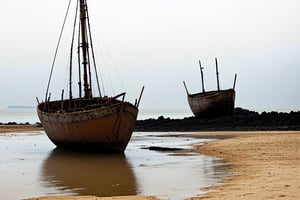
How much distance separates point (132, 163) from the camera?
18.0m

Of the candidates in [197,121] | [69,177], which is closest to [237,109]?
[197,121]

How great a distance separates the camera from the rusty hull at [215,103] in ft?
161

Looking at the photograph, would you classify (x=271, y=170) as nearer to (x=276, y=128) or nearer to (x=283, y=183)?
(x=283, y=183)

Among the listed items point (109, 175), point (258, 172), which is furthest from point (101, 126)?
point (258, 172)

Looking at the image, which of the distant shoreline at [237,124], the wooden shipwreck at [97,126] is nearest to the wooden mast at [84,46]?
the wooden shipwreck at [97,126]

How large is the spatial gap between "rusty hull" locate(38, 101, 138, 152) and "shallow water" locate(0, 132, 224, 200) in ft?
3.17

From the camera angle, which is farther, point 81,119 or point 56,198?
point 81,119

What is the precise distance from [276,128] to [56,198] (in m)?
33.0

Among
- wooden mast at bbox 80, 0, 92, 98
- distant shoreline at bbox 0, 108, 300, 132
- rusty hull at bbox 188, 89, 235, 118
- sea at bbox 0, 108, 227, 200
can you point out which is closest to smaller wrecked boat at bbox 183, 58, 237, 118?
rusty hull at bbox 188, 89, 235, 118

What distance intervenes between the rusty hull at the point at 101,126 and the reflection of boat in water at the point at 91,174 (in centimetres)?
88

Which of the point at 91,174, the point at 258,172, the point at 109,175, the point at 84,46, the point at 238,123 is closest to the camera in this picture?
the point at 258,172

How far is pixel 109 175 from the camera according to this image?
14.6 metres

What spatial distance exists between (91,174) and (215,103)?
35611 mm

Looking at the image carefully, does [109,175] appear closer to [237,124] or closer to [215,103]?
[237,124]
